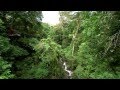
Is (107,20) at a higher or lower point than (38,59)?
higher

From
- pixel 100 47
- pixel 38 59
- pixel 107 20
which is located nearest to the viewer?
pixel 107 20

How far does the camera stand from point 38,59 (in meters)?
9.59

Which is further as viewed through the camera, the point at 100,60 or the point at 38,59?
the point at 38,59
